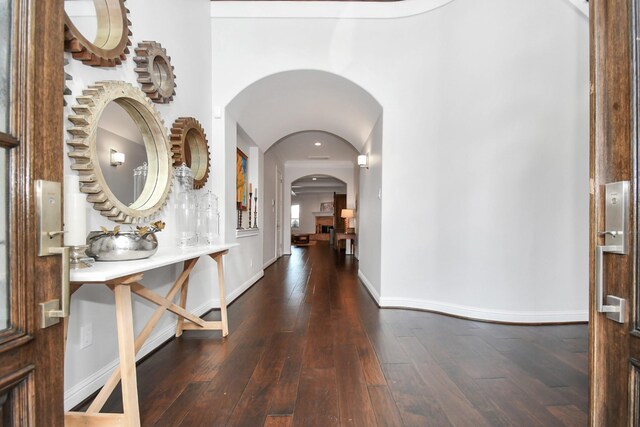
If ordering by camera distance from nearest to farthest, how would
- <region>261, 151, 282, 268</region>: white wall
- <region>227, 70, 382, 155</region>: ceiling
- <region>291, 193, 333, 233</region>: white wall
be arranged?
<region>227, 70, 382, 155</region>: ceiling < <region>261, 151, 282, 268</region>: white wall < <region>291, 193, 333, 233</region>: white wall

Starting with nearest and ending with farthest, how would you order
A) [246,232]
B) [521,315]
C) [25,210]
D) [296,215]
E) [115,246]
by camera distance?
[25,210] → [115,246] → [521,315] → [246,232] → [296,215]

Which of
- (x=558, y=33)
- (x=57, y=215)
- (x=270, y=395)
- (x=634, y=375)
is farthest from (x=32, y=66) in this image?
(x=558, y=33)

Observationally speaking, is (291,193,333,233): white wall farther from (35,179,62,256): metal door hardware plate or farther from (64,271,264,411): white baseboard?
(35,179,62,256): metal door hardware plate

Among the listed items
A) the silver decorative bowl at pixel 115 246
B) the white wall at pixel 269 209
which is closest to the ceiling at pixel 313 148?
the white wall at pixel 269 209

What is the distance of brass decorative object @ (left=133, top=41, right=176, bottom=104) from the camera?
2.16 meters

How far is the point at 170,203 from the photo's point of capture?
255 cm

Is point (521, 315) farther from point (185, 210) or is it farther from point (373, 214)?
point (185, 210)

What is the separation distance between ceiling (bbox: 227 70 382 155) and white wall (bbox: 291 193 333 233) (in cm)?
1268

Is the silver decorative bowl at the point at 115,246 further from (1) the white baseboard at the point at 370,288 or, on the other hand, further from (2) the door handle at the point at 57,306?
(1) the white baseboard at the point at 370,288

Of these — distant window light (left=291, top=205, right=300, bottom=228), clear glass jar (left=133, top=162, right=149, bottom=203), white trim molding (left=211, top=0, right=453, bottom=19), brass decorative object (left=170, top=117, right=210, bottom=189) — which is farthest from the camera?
distant window light (left=291, top=205, right=300, bottom=228)

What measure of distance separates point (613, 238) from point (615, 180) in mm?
127

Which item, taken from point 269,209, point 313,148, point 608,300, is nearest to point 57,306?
point 608,300

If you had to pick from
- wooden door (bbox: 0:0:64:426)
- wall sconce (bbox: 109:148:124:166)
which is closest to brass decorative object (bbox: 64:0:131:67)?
wall sconce (bbox: 109:148:124:166)

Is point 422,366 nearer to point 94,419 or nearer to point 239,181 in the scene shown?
point 94,419
